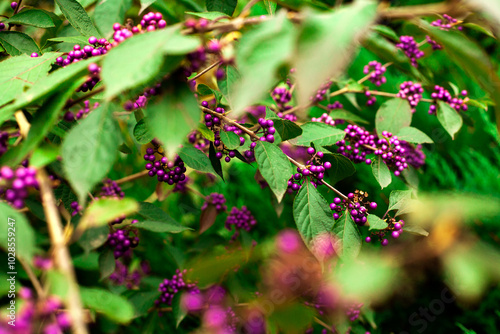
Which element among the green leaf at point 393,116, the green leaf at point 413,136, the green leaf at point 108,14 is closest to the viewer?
the green leaf at point 108,14

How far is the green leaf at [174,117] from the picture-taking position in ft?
1.49

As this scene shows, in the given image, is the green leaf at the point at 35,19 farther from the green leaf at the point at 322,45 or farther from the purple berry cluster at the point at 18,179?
the green leaf at the point at 322,45

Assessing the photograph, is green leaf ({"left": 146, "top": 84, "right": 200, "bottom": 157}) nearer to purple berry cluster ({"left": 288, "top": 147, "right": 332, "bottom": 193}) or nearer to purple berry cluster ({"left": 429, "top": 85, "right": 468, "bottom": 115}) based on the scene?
purple berry cluster ({"left": 288, "top": 147, "right": 332, "bottom": 193})

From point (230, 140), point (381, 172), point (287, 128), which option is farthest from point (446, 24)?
point (230, 140)

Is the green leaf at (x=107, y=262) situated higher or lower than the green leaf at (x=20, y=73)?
lower

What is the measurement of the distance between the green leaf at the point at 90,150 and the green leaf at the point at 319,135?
47 centimetres

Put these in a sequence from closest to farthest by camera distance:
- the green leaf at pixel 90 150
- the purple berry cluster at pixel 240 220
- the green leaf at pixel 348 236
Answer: the green leaf at pixel 90 150 → the green leaf at pixel 348 236 → the purple berry cluster at pixel 240 220

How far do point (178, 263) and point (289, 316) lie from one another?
3.09ft

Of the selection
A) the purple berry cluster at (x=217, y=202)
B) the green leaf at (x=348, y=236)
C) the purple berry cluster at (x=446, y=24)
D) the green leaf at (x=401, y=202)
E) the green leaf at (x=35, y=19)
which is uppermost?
the purple berry cluster at (x=446, y=24)

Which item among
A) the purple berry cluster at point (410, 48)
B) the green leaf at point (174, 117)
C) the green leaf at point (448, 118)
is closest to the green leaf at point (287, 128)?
the green leaf at point (174, 117)

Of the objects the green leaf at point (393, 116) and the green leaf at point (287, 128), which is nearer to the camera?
the green leaf at point (287, 128)

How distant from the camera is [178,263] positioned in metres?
1.29

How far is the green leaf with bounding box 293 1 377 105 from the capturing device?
320mm

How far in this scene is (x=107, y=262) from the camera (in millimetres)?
790
